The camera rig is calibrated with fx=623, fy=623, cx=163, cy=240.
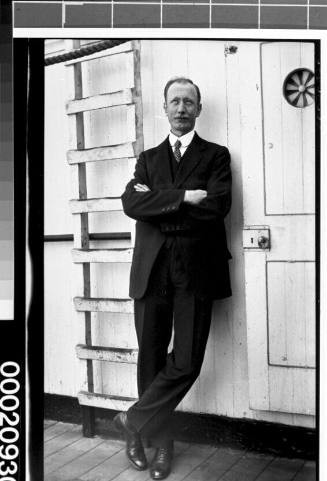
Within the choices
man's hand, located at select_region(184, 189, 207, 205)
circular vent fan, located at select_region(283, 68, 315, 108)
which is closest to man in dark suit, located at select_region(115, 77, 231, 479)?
Answer: man's hand, located at select_region(184, 189, 207, 205)

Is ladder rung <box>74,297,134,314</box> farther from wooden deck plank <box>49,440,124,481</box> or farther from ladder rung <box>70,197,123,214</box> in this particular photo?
wooden deck plank <box>49,440,124,481</box>

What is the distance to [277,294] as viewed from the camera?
191 centimetres

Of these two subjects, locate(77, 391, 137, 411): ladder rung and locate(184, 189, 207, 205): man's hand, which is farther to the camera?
locate(77, 391, 137, 411): ladder rung

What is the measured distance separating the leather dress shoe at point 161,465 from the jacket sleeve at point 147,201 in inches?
28.3

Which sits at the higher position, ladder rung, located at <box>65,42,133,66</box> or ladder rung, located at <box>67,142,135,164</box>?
ladder rung, located at <box>65,42,133,66</box>

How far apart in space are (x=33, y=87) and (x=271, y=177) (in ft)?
2.51

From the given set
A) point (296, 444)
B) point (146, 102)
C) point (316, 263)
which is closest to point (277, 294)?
point (316, 263)

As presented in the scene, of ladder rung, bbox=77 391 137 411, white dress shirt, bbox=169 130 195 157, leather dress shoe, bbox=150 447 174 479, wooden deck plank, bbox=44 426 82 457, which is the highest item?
white dress shirt, bbox=169 130 195 157

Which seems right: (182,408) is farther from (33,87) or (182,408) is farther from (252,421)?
(33,87)

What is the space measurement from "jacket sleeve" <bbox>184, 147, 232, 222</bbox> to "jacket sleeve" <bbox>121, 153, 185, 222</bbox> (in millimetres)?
43

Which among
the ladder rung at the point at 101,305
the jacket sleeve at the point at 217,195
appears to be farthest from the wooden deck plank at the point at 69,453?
the jacket sleeve at the point at 217,195

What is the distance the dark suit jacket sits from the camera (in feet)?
6.10

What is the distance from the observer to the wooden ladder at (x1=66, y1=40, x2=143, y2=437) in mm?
1923

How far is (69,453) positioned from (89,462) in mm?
69
